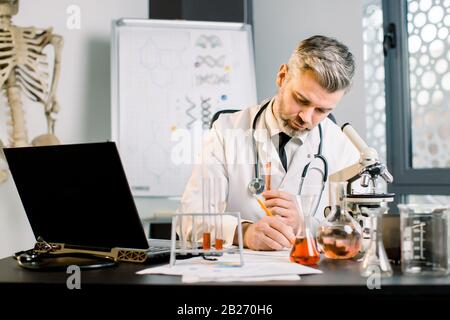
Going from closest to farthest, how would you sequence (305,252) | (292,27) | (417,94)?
(305,252)
(417,94)
(292,27)

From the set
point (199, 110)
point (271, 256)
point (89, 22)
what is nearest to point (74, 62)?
point (89, 22)

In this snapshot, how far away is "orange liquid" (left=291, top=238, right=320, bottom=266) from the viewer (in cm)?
124

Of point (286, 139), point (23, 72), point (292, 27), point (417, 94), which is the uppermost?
point (292, 27)

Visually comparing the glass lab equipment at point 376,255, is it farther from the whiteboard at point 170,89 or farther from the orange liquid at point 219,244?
the whiteboard at point 170,89

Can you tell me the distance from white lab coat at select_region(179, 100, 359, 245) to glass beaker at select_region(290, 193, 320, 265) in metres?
0.60

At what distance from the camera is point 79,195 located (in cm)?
126

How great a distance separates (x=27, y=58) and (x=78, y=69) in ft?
0.85

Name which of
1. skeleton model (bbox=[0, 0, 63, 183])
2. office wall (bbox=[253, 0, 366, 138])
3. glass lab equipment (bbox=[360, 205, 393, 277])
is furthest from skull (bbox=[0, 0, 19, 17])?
glass lab equipment (bbox=[360, 205, 393, 277])

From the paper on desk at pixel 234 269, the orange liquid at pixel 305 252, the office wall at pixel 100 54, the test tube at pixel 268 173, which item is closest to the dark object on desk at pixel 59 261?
the paper on desk at pixel 234 269

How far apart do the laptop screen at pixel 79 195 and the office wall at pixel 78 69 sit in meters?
1.70

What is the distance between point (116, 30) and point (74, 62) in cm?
29

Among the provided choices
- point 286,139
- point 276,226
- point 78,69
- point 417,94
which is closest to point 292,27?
point 417,94

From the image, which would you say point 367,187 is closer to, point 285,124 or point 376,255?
point 376,255

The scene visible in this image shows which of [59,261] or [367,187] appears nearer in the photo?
[59,261]
